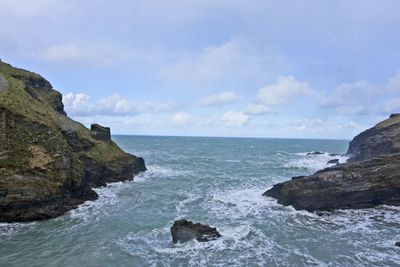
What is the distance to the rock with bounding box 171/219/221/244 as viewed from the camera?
28.7m

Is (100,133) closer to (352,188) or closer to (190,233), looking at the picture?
(190,233)

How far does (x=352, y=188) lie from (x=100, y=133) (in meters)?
39.3

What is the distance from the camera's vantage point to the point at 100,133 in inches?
2477

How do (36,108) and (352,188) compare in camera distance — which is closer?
(352,188)

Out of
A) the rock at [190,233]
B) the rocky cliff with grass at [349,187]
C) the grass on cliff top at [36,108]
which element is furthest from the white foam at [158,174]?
the rock at [190,233]

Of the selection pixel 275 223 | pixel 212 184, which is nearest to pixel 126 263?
pixel 275 223

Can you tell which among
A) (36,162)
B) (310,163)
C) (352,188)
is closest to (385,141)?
(310,163)

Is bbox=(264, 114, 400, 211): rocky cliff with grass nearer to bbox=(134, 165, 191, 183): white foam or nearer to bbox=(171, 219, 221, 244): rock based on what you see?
bbox=(171, 219, 221, 244): rock

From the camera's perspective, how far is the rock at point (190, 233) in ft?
94.3

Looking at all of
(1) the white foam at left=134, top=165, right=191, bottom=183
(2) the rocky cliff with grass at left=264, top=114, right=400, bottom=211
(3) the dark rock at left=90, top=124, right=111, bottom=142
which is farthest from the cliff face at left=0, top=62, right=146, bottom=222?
(2) the rocky cliff with grass at left=264, top=114, right=400, bottom=211

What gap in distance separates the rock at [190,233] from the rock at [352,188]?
13.3 m

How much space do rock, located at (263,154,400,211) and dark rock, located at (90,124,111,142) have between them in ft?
108

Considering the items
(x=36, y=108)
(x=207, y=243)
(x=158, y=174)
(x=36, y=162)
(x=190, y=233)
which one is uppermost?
(x=36, y=108)

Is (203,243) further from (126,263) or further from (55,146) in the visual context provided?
(55,146)
